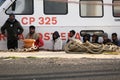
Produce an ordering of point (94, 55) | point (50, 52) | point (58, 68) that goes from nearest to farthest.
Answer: point (58, 68) < point (94, 55) < point (50, 52)

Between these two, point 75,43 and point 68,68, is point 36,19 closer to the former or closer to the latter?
point 75,43

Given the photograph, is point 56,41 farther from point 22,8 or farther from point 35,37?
point 22,8

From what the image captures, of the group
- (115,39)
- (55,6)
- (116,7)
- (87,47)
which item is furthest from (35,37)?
(116,7)

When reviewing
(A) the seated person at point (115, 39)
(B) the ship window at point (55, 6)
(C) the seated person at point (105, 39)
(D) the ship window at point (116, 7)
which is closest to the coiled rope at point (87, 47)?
(C) the seated person at point (105, 39)

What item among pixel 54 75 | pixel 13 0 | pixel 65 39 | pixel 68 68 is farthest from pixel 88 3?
pixel 54 75

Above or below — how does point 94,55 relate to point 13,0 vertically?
below

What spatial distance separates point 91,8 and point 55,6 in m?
1.30

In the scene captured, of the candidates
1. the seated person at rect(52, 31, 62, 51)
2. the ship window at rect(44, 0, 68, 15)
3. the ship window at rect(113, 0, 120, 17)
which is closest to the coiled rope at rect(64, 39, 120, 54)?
the seated person at rect(52, 31, 62, 51)

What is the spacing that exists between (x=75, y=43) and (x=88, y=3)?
207cm

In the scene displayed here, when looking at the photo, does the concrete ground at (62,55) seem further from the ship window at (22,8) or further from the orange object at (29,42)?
the ship window at (22,8)

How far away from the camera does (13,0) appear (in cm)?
1753

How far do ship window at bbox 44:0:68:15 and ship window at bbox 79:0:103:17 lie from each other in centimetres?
61

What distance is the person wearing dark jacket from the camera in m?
17.5

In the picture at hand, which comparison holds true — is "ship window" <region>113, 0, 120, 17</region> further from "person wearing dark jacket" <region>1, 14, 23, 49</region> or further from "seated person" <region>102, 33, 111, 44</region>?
"person wearing dark jacket" <region>1, 14, 23, 49</region>
